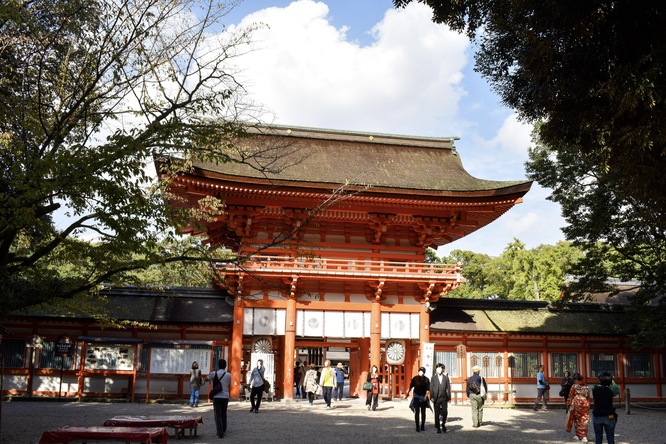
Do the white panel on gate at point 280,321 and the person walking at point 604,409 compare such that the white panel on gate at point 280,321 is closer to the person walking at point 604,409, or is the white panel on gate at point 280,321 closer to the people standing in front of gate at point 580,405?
the people standing in front of gate at point 580,405

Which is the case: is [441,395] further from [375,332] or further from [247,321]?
[247,321]

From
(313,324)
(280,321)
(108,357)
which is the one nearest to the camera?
(108,357)

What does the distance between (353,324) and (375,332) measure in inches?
35.1

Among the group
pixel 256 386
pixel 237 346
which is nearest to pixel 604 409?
pixel 256 386

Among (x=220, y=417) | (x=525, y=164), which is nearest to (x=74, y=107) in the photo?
(x=220, y=417)

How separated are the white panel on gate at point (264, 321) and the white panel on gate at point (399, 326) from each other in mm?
4426

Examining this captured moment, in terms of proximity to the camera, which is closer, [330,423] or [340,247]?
[330,423]

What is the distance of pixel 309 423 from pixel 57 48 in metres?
10.3

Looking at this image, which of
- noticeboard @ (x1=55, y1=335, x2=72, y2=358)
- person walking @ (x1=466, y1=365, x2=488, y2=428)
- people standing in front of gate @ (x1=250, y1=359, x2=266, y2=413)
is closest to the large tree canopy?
person walking @ (x1=466, y1=365, x2=488, y2=428)

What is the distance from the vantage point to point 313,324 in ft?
75.0

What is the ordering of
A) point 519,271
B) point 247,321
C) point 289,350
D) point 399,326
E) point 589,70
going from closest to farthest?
1. point 589,70
2. point 289,350
3. point 247,321
4. point 399,326
5. point 519,271

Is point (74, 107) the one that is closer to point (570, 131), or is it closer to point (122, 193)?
point (122, 193)

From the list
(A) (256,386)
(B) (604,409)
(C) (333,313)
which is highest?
(C) (333,313)

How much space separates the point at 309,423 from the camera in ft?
51.6
